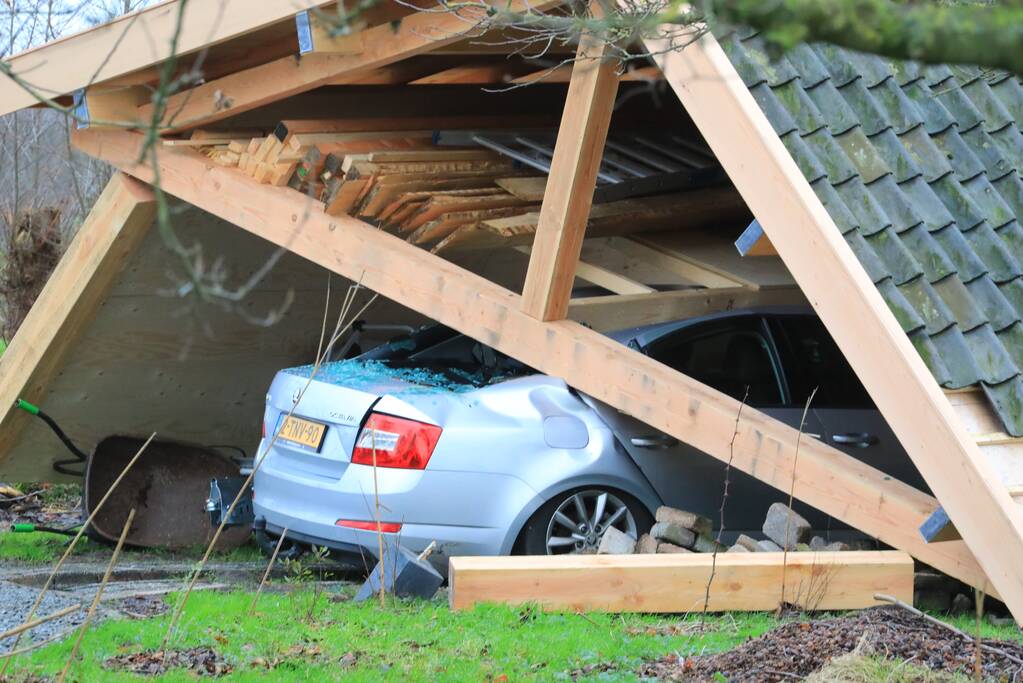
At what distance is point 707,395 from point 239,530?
4549 mm

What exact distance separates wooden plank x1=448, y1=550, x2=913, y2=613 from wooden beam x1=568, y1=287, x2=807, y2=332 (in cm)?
180

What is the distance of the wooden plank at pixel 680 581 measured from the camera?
6250 mm

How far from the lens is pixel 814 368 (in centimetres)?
791

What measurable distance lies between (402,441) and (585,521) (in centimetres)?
117

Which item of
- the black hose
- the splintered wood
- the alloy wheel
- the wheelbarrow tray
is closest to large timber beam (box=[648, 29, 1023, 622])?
the alloy wheel

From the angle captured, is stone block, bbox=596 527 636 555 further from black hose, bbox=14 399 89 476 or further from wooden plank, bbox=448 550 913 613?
black hose, bbox=14 399 89 476

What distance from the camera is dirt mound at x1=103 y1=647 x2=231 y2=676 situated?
17.4ft

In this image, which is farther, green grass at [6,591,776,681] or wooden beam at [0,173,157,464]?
wooden beam at [0,173,157,464]

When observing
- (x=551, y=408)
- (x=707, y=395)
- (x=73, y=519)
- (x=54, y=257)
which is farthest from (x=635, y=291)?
(x=54, y=257)

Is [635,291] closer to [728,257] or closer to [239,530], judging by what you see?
[728,257]

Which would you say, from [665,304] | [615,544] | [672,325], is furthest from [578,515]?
[665,304]

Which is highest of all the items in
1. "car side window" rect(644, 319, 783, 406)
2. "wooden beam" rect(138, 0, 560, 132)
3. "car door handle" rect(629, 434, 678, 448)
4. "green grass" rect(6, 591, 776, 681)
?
"wooden beam" rect(138, 0, 560, 132)

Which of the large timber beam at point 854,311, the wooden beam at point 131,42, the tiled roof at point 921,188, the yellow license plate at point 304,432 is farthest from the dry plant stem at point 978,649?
the wooden beam at point 131,42

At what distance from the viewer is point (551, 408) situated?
24.3 feet
